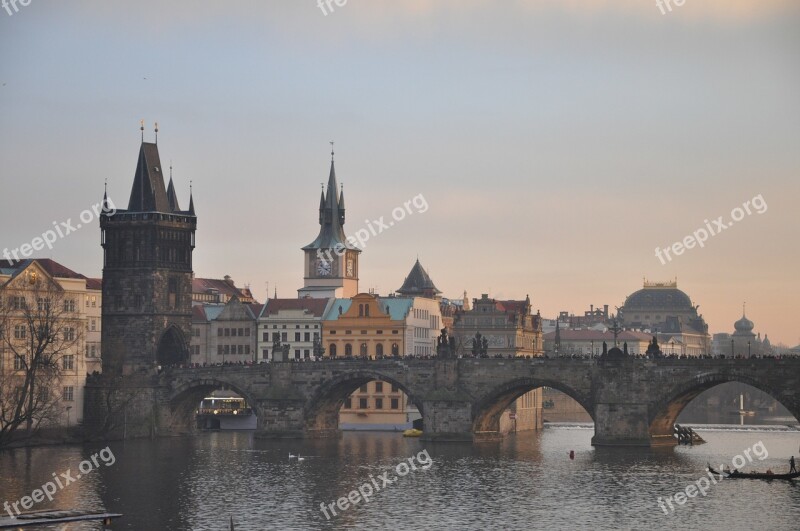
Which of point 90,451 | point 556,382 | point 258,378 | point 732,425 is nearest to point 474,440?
point 556,382

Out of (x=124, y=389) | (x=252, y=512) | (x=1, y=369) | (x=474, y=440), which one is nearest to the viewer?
(x=252, y=512)

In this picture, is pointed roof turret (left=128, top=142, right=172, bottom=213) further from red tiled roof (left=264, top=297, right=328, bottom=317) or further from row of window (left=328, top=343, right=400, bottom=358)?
row of window (left=328, top=343, right=400, bottom=358)

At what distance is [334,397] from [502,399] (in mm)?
19327

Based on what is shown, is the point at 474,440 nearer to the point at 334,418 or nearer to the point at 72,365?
the point at 334,418

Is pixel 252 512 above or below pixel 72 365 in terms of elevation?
below

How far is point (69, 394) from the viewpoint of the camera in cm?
15375

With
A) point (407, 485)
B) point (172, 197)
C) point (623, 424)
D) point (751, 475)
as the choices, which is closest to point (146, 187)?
point (172, 197)

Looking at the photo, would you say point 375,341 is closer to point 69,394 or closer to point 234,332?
point 234,332

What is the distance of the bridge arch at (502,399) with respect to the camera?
144250mm

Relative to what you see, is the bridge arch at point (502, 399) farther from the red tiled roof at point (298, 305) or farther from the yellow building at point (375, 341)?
the red tiled roof at point (298, 305)

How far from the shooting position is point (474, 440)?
14912cm

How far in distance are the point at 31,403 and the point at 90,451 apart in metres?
8.06

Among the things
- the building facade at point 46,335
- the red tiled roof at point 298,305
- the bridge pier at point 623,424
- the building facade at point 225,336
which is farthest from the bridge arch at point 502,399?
the building facade at point 225,336

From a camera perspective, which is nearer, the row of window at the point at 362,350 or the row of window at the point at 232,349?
the row of window at the point at 362,350
